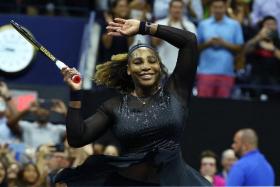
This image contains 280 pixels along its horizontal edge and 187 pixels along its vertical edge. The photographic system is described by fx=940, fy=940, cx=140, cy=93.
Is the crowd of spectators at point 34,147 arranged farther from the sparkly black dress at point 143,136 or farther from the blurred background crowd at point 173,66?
the sparkly black dress at point 143,136

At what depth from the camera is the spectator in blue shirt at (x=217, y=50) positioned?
1168cm

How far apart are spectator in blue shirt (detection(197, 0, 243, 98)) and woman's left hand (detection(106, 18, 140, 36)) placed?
6134 millimetres

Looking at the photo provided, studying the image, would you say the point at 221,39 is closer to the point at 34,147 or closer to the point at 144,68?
the point at 34,147

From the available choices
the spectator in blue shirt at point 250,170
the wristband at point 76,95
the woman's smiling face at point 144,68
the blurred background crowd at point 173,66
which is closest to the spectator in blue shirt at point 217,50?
the blurred background crowd at point 173,66

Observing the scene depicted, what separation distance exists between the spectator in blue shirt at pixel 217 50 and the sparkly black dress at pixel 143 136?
20.4ft

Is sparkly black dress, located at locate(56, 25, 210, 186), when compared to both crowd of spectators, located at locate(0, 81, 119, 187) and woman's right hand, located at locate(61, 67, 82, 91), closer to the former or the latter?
woman's right hand, located at locate(61, 67, 82, 91)

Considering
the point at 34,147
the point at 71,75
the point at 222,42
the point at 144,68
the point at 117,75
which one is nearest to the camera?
the point at 71,75

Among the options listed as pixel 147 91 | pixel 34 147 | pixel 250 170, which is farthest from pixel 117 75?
pixel 34 147

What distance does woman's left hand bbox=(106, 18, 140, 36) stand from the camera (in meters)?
5.48

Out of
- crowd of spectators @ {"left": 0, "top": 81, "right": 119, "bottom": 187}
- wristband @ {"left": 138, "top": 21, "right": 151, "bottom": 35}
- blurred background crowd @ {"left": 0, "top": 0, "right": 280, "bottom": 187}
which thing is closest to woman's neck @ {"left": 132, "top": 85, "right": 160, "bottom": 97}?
wristband @ {"left": 138, "top": 21, "right": 151, "bottom": 35}

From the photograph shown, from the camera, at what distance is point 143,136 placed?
5.32 meters

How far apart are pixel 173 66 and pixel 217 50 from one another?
636 mm

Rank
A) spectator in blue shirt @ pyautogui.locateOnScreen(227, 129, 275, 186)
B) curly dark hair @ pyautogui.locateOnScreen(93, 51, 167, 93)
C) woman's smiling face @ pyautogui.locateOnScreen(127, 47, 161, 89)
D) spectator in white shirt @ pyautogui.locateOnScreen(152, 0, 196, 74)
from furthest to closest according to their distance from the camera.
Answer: spectator in white shirt @ pyautogui.locateOnScreen(152, 0, 196, 74), spectator in blue shirt @ pyautogui.locateOnScreen(227, 129, 275, 186), curly dark hair @ pyautogui.locateOnScreen(93, 51, 167, 93), woman's smiling face @ pyautogui.locateOnScreen(127, 47, 161, 89)

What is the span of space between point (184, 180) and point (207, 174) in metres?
4.93
